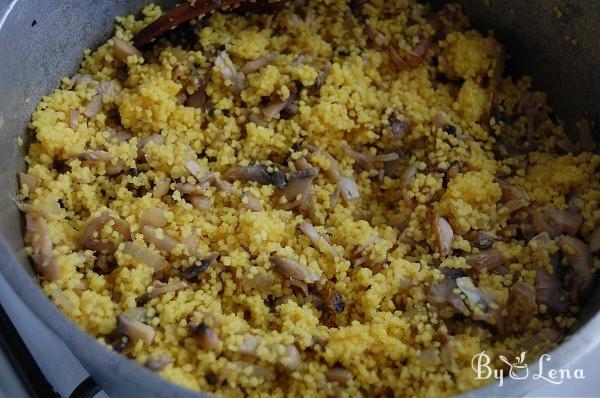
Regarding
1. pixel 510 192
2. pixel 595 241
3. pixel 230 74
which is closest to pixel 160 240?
pixel 230 74

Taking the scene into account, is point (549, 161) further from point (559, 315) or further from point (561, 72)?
point (559, 315)

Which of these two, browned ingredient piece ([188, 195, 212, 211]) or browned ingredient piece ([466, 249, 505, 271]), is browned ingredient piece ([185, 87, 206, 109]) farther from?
browned ingredient piece ([466, 249, 505, 271])

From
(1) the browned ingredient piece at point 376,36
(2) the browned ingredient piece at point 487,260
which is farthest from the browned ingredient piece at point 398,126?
(2) the browned ingredient piece at point 487,260

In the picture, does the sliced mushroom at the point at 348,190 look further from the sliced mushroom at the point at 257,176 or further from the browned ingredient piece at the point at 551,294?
the browned ingredient piece at the point at 551,294

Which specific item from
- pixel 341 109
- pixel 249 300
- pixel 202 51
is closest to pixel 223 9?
pixel 202 51

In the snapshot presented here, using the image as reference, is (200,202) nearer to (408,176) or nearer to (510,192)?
(408,176)
